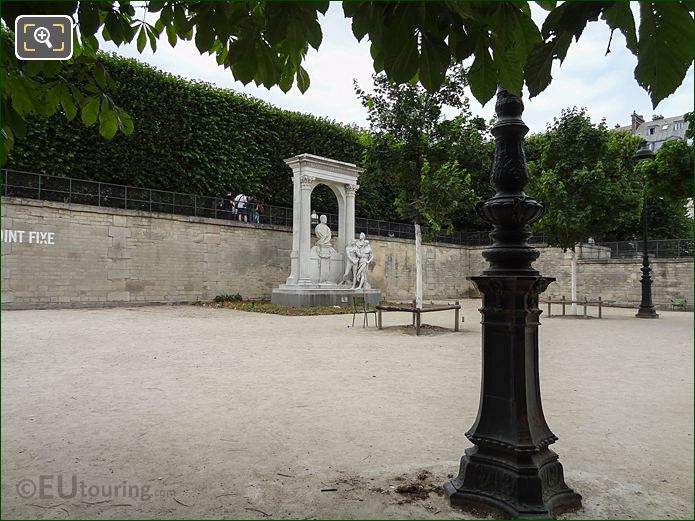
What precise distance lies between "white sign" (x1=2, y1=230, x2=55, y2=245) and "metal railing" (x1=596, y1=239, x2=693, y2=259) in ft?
85.4

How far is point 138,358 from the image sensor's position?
772cm

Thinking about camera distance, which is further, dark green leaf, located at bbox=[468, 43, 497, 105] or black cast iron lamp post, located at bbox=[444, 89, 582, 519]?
black cast iron lamp post, located at bbox=[444, 89, 582, 519]

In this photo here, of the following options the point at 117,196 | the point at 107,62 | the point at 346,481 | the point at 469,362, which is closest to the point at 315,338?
the point at 469,362

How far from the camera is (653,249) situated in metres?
25.1

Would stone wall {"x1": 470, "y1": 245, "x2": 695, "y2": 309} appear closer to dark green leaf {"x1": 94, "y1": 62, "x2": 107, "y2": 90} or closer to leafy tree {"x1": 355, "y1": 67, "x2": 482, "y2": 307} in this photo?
leafy tree {"x1": 355, "y1": 67, "x2": 482, "y2": 307}

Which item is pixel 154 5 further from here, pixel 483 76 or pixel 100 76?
pixel 483 76

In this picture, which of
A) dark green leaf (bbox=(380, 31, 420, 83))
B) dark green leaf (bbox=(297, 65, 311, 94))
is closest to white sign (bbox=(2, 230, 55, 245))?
dark green leaf (bbox=(297, 65, 311, 94))

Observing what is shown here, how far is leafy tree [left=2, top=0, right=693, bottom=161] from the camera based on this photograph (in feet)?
5.09

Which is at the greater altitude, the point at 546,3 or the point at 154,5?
the point at 154,5

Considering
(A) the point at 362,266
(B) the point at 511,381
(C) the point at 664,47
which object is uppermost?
(C) the point at 664,47

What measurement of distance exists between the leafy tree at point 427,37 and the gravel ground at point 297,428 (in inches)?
37.9

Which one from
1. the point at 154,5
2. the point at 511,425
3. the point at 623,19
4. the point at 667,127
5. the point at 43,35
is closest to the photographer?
the point at 623,19

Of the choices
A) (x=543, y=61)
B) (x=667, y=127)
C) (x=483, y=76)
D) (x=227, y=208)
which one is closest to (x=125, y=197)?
(x=227, y=208)

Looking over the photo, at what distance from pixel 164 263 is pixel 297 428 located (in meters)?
17.2
